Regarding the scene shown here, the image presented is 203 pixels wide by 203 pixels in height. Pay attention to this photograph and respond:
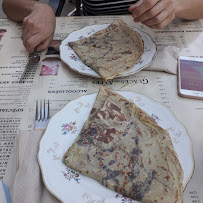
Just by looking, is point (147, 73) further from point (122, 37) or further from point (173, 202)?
point (173, 202)

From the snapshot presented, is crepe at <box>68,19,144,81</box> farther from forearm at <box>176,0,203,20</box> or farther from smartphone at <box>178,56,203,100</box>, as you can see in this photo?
forearm at <box>176,0,203,20</box>

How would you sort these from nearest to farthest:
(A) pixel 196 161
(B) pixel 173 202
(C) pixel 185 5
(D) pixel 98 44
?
Result: (B) pixel 173 202, (A) pixel 196 161, (D) pixel 98 44, (C) pixel 185 5

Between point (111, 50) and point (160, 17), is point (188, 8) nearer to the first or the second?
point (160, 17)

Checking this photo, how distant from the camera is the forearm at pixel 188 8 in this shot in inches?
45.8

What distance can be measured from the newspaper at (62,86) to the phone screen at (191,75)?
47 mm

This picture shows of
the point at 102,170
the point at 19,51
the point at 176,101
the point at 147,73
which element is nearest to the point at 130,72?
the point at 147,73

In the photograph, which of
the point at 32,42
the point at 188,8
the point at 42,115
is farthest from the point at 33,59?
the point at 188,8

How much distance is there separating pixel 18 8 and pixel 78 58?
602 mm

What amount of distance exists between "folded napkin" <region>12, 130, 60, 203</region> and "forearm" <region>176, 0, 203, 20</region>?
41.9 inches

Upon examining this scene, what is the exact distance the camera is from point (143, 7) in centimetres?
93

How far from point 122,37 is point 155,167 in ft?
2.41

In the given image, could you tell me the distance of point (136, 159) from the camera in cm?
62

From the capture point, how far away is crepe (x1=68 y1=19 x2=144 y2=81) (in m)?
0.91

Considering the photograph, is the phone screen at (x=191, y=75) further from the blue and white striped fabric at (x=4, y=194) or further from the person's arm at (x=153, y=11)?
the blue and white striped fabric at (x=4, y=194)
